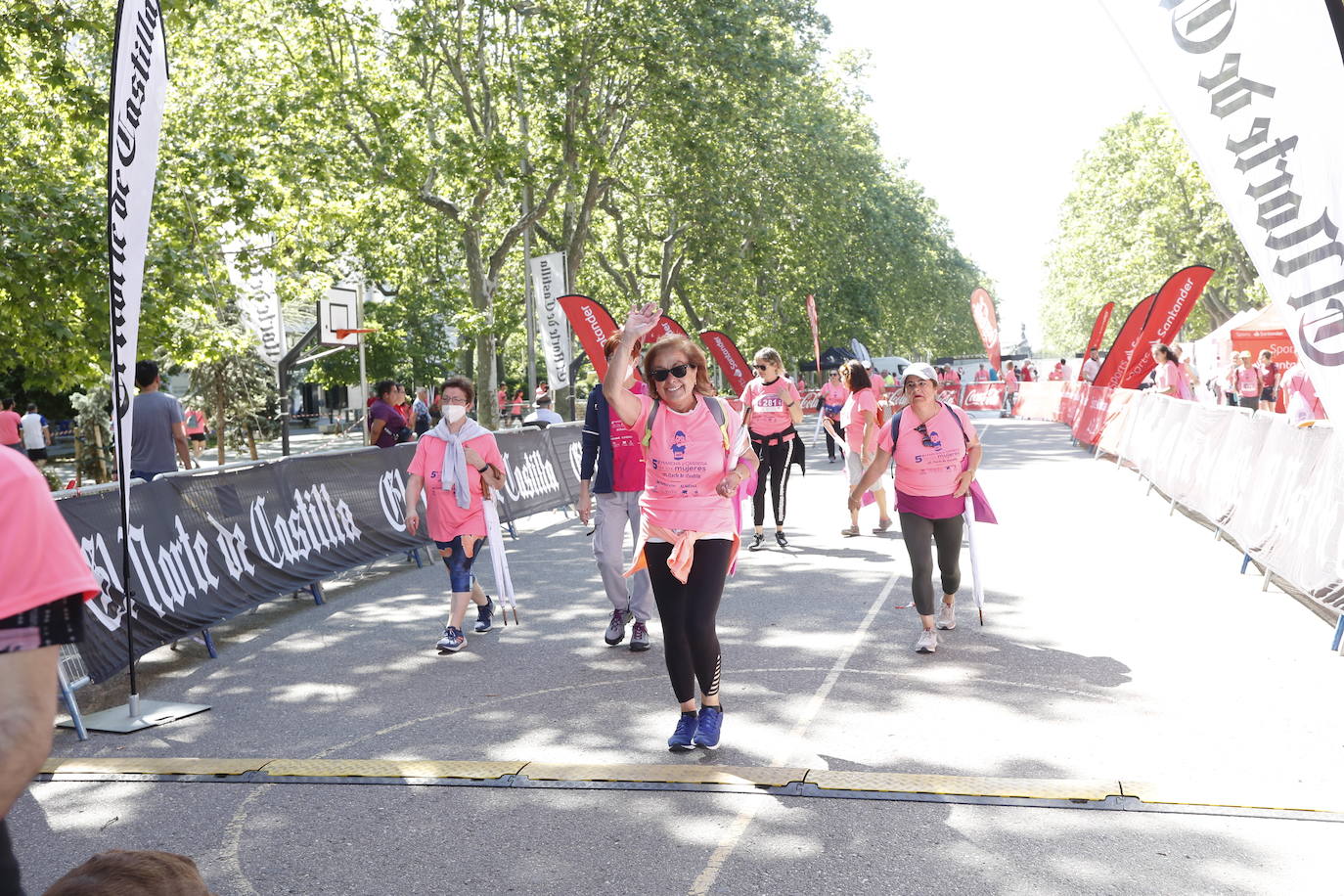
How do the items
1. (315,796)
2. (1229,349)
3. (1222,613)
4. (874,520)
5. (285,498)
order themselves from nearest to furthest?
(315,796)
(1222,613)
(285,498)
(874,520)
(1229,349)

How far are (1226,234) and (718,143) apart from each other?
96.7 feet

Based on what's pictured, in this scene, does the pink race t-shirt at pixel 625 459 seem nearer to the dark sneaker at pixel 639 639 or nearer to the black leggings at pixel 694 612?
the dark sneaker at pixel 639 639

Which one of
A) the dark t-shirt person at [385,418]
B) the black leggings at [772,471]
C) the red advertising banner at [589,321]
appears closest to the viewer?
the black leggings at [772,471]

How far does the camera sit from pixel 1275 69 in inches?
166

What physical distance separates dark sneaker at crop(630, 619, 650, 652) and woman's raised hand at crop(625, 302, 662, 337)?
10.3 feet

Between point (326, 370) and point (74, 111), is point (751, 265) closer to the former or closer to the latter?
point (326, 370)

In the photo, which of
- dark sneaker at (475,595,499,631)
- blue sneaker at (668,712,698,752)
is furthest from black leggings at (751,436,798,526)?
blue sneaker at (668,712,698,752)

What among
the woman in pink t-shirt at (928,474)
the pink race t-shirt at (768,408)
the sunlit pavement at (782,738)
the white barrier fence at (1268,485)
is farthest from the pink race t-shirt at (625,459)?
the pink race t-shirt at (768,408)

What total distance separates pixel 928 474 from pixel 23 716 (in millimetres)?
6211

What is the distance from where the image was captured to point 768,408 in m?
12.0

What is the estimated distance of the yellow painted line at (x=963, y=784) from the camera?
4.87 m

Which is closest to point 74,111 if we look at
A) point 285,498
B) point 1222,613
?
point 285,498

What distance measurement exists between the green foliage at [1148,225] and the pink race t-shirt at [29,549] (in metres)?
45.4

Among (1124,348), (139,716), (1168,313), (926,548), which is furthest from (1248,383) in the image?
(139,716)
